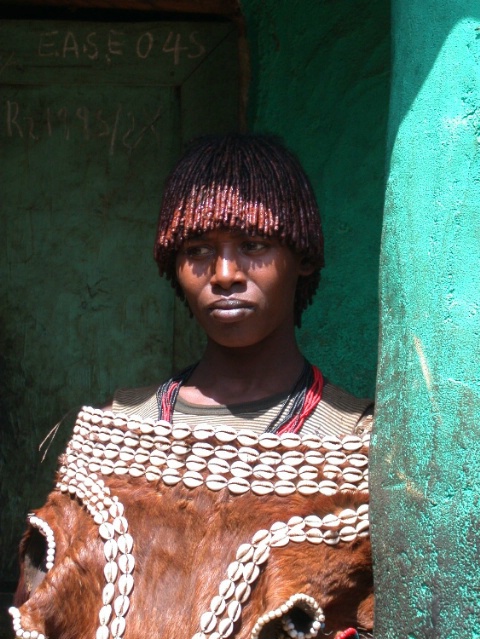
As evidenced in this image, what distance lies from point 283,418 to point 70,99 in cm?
138

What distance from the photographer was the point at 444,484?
2146 millimetres

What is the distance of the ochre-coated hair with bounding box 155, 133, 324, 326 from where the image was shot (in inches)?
99.7

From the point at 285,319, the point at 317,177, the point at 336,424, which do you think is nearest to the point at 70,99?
the point at 317,177

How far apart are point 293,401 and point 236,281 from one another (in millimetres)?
283

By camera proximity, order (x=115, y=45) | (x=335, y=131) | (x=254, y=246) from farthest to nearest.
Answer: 1. (x=115, y=45)
2. (x=335, y=131)
3. (x=254, y=246)

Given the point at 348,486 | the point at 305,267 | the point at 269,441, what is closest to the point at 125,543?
the point at 269,441

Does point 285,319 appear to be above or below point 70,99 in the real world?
below

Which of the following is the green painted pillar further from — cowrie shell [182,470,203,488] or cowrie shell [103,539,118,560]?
cowrie shell [103,539,118,560]

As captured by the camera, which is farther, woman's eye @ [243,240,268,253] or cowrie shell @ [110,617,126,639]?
woman's eye @ [243,240,268,253]

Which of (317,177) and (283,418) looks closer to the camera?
(283,418)

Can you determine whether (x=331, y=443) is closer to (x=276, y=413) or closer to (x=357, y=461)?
(x=357, y=461)

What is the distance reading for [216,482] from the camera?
96.7 inches

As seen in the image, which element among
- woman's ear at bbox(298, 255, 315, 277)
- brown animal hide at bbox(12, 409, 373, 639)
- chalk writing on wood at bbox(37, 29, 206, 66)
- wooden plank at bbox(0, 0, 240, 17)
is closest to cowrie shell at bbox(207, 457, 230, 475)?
brown animal hide at bbox(12, 409, 373, 639)

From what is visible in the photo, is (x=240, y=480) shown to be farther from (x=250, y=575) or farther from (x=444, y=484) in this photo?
(x=444, y=484)
